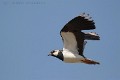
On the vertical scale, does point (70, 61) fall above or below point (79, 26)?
below

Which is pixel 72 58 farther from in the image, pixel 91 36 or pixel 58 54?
pixel 91 36

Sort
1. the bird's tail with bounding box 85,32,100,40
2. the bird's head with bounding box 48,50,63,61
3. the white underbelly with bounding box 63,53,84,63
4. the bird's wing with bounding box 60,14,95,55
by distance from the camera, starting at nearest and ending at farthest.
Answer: the bird's wing with bounding box 60,14,95,55
the white underbelly with bounding box 63,53,84,63
the bird's head with bounding box 48,50,63,61
the bird's tail with bounding box 85,32,100,40

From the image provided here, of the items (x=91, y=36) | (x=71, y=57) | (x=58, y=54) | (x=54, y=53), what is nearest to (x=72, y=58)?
(x=71, y=57)

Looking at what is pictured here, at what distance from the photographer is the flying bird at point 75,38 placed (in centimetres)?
1351

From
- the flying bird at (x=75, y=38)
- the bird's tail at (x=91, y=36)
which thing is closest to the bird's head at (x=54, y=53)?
the flying bird at (x=75, y=38)

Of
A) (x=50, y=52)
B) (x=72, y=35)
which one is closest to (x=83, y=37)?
(x=72, y=35)

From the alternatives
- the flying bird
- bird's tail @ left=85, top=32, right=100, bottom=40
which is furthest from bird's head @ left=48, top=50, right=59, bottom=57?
bird's tail @ left=85, top=32, right=100, bottom=40

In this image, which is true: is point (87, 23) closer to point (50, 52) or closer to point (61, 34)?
point (61, 34)

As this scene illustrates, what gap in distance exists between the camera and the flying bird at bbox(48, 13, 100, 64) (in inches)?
532

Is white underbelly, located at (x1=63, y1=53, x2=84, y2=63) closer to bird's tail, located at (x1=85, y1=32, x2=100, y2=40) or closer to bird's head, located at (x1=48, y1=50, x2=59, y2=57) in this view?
bird's head, located at (x1=48, y1=50, x2=59, y2=57)

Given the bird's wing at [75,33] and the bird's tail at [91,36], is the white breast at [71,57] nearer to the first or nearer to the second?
the bird's wing at [75,33]

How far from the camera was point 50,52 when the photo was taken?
1512cm

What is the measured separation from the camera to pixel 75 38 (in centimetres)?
1427

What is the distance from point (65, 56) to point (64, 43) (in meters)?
0.36
